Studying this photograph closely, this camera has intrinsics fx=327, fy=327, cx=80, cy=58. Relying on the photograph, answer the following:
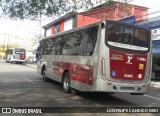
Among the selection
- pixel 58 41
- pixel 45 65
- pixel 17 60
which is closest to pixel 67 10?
pixel 58 41

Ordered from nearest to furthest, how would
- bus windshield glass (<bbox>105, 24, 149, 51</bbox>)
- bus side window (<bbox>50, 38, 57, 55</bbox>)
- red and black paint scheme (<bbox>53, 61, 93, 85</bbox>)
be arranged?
bus windshield glass (<bbox>105, 24, 149, 51</bbox>) → red and black paint scheme (<bbox>53, 61, 93, 85</bbox>) → bus side window (<bbox>50, 38, 57, 55</bbox>)

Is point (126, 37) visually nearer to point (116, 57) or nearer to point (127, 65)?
point (116, 57)

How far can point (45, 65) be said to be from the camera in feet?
63.7

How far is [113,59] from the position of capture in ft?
37.8

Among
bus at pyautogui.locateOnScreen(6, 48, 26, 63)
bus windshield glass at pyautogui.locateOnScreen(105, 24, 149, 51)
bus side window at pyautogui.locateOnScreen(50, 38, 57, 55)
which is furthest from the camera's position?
bus at pyautogui.locateOnScreen(6, 48, 26, 63)

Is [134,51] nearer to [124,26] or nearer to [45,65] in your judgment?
[124,26]

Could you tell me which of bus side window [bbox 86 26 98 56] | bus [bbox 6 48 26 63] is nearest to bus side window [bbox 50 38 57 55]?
bus side window [bbox 86 26 98 56]

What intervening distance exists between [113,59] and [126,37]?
1.01 m

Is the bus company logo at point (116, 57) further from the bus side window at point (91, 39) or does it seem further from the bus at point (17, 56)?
the bus at point (17, 56)

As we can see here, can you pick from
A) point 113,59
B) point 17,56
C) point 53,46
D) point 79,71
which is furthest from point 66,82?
point 17,56

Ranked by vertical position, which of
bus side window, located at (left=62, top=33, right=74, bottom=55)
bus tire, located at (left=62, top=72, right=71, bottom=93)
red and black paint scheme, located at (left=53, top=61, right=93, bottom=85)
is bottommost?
bus tire, located at (left=62, top=72, right=71, bottom=93)

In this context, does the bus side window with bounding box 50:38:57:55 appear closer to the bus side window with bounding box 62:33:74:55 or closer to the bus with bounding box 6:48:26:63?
the bus side window with bounding box 62:33:74:55

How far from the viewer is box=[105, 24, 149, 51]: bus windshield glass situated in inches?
458

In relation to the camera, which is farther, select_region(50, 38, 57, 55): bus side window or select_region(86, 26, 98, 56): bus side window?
select_region(50, 38, 57, 55): bus side window
